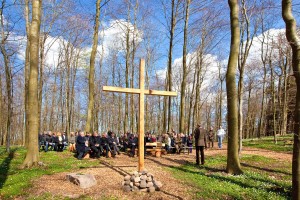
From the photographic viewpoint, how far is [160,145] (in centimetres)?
1675

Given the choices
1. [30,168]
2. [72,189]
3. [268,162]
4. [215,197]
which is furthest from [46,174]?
[268,162]

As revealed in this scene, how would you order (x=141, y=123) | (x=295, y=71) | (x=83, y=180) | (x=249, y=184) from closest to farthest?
(x=295, y=71) < (x=83, y=180) < (x=141, y=123) < (x=249, y=184)

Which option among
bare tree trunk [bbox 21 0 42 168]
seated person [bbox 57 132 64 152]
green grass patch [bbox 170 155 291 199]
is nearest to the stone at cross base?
green grass patch [bbox 170 155 291 199]

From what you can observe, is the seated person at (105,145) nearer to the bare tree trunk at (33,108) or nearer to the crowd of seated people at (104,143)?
the crowd of seated people at (104,143)

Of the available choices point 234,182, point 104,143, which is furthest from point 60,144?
point 234,182

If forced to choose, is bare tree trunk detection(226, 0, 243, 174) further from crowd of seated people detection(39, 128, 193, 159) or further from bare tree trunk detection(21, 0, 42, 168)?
bare tree trunk detection(21, 0, 42, 168)

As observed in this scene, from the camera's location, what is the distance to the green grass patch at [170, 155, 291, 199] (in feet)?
26.7

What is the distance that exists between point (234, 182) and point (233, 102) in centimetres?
312

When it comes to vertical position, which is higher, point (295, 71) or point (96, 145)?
point (295, 71)

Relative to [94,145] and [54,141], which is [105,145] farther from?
[54,141]

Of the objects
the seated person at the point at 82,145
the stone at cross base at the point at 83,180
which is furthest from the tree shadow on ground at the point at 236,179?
the seated person at the point at 82,145

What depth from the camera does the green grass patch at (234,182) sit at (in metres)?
8.15

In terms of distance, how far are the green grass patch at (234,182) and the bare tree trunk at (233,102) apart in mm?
546

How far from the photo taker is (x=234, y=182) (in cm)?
948
